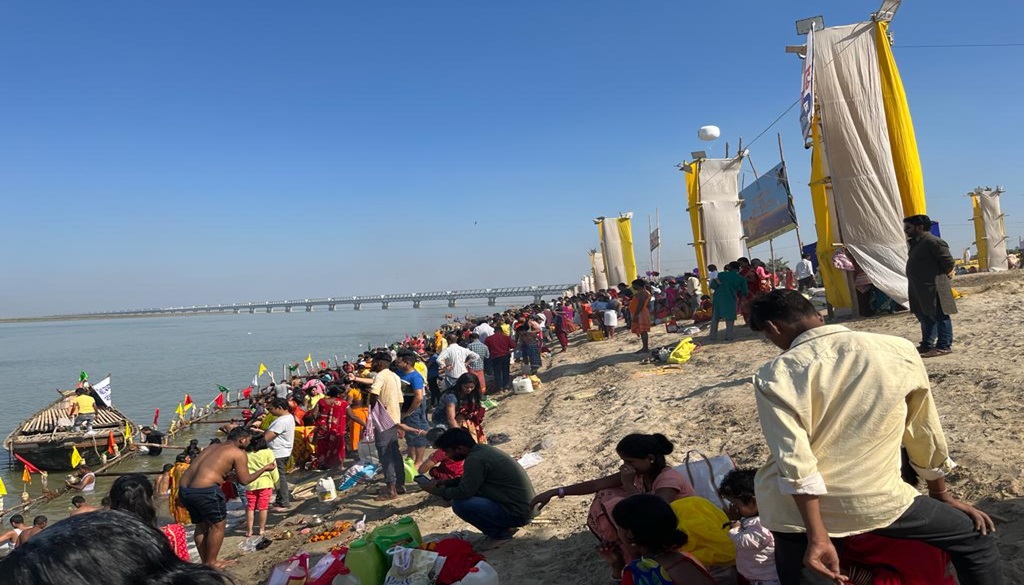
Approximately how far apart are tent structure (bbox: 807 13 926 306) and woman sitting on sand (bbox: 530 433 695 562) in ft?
24.4

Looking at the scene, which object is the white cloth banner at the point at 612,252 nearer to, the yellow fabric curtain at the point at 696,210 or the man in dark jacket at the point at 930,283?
the yellow fabric curtain at the point at 696,210

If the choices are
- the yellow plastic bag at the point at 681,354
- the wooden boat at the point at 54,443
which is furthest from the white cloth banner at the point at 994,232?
the wooden boat at the point at 54,443

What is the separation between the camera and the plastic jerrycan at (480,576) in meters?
3.51

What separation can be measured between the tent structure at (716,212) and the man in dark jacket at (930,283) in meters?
9.32

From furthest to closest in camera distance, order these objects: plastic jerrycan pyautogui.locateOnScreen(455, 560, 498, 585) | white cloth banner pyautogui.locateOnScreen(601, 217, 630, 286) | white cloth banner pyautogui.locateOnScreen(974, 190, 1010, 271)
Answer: white cloth banner pyautogui.locateOnScreen(601, 217, 630, 286)
white cloth banner pyautogui.locateOnScreen(974, 190, 1010, 271)
plastic jerrycan pyautogui.locateOnScreen(455, 560, 498, 585)

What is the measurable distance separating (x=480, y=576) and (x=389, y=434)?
3185 mm

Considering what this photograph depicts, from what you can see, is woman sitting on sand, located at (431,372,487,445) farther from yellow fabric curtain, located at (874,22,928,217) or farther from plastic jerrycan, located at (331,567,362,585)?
yellow fabric curtain, located at (874,22,928,217)

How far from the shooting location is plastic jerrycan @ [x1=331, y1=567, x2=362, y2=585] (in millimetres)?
3839

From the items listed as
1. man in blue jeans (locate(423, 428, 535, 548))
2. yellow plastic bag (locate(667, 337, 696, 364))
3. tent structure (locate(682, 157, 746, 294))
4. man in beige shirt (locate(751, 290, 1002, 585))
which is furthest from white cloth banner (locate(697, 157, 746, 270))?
man in beige shirt (locate(751, 290, 1002, 585))

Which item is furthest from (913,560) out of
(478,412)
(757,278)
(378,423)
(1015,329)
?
(757,278)

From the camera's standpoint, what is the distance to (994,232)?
19422mm

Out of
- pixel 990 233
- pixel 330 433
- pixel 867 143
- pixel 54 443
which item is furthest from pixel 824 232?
pixel 54 443

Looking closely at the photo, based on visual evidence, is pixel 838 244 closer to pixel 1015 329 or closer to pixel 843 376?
pixel 1015 329

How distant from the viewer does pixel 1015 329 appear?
696cm
